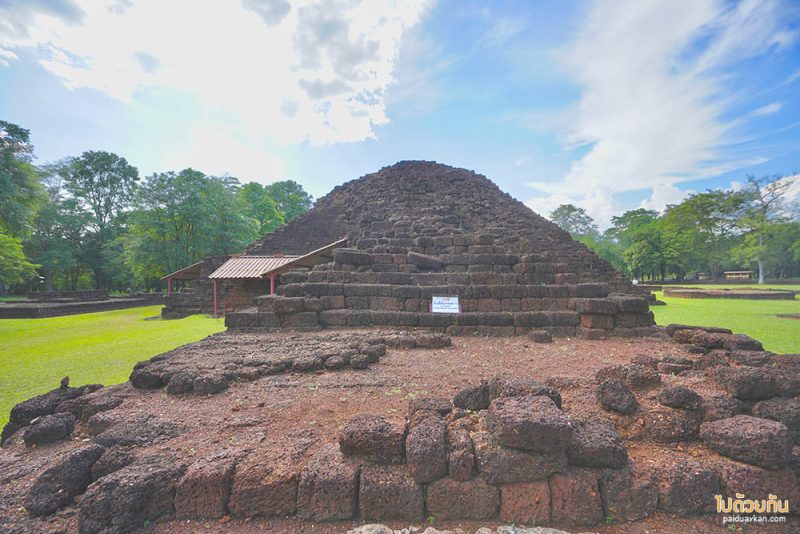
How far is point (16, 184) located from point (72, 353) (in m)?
8.66

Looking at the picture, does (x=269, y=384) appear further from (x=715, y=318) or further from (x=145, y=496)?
(x=715, y=318)

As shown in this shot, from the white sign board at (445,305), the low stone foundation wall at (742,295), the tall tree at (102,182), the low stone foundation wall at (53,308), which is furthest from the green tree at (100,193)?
the low stone foundation wall at (742,295)

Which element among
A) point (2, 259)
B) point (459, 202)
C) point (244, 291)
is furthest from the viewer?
point (459, 202)

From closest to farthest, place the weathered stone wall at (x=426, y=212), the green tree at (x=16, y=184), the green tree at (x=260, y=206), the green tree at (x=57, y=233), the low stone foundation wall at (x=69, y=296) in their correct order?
the green tree at (x=16, y=184) < the weathered stone wall at (x=426, y=212) < the low stone foundation wall at (x=69, y=296) < the green tree at (x=57, y=233) < the green tree at (x=260, y=206)

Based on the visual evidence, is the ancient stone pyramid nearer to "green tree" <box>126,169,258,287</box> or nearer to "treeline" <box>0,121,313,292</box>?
"treeline" <box>0,121,313,292</box>

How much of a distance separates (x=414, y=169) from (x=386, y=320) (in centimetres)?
2004

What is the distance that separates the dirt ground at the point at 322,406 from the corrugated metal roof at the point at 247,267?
357 inches

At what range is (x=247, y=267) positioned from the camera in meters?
14.5

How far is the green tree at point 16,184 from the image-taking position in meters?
9.96

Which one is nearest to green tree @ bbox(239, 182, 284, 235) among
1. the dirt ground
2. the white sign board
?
the white sign board

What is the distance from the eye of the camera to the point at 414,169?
2480 centimetres

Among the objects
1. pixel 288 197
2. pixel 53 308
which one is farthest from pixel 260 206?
pixel 53 308

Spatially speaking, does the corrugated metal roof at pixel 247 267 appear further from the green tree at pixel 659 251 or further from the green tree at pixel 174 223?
the green tree at pixel 659 251

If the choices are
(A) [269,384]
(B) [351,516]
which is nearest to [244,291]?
(A) [269,384]
